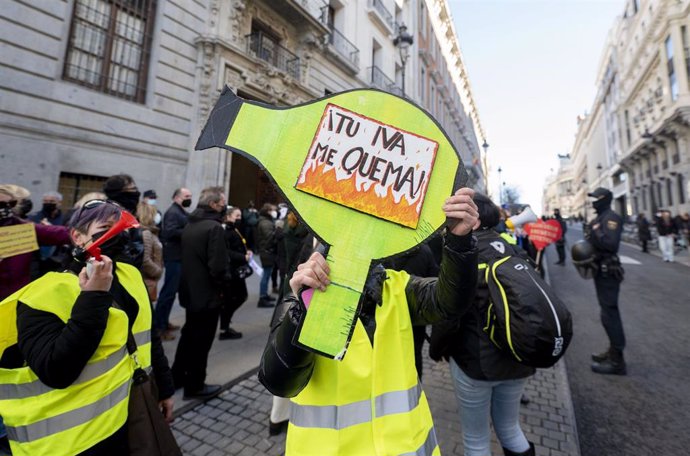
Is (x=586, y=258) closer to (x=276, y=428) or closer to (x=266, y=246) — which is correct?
(x=276, y=428)

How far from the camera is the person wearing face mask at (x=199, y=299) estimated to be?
318 cm

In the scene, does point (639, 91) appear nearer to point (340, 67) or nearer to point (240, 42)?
point (340, 67)

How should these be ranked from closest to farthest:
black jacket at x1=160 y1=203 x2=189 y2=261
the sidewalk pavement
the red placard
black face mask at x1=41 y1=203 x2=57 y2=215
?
the sidewalk pavement → black face mask at x1=41 y1=203 x2=57 y2=215 → black jacket at x1=160 y1=203 x2=189 y2=261 → the red placard

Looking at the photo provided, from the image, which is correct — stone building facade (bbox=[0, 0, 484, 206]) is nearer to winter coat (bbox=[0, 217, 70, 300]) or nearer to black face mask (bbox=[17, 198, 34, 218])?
black face mask (bbox=[17, 198, 34, 218])

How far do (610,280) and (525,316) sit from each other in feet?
10.1

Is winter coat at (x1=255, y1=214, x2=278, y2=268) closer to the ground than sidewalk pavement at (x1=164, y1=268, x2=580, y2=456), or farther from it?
farther from it

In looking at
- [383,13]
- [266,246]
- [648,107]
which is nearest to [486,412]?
[266,246]

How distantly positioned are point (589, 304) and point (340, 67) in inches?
508

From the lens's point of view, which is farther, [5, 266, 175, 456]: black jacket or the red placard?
the red placard

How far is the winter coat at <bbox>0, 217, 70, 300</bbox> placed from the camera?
236 centimetres

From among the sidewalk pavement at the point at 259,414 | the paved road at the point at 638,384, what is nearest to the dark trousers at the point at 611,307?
the paved road at the point at 638,384

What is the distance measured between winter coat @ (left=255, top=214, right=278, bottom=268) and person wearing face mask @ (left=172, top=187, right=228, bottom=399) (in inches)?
121

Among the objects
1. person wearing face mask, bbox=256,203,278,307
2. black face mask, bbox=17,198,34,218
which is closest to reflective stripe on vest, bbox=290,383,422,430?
black face mask, bbox=17,198,34,218

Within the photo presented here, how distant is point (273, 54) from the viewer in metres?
11.9
